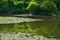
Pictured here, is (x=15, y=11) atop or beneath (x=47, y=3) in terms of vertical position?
beneath

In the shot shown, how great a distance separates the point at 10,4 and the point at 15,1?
2.25m

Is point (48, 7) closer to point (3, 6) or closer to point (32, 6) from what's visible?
point (32, 6)

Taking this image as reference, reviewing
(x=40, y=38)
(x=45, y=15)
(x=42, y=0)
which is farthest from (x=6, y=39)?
(x=42, y=0)

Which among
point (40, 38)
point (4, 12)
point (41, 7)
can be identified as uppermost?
point (40, 38)

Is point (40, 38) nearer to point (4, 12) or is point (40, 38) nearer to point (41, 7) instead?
point (41, 7)

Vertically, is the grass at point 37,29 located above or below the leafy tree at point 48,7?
above

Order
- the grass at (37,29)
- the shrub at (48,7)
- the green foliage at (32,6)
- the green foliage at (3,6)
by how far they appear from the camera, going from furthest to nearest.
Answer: the green foliage at (3,6) < the green foliage at (32,6) < the shrub at (48,7) < the grass at (37,29)

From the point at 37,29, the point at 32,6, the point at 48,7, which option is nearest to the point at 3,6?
the point at 32,6

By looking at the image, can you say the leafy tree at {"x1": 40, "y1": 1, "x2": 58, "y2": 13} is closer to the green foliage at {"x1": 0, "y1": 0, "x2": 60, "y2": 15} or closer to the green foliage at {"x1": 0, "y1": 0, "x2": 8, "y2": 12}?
the green foliage at {"x1": 0, "y1": 0, "x2": 60, "y2": 15}

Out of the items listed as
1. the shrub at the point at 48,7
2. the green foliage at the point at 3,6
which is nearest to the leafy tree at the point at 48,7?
the shrub at the point at 48,7

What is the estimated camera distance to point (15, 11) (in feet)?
182

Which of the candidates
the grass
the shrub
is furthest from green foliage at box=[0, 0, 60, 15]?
the grass

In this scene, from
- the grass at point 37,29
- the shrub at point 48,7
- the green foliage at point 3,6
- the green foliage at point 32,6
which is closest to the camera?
the grass at point 37,29

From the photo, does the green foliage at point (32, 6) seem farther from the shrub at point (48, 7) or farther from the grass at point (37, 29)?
the grass at point (37, 29)
